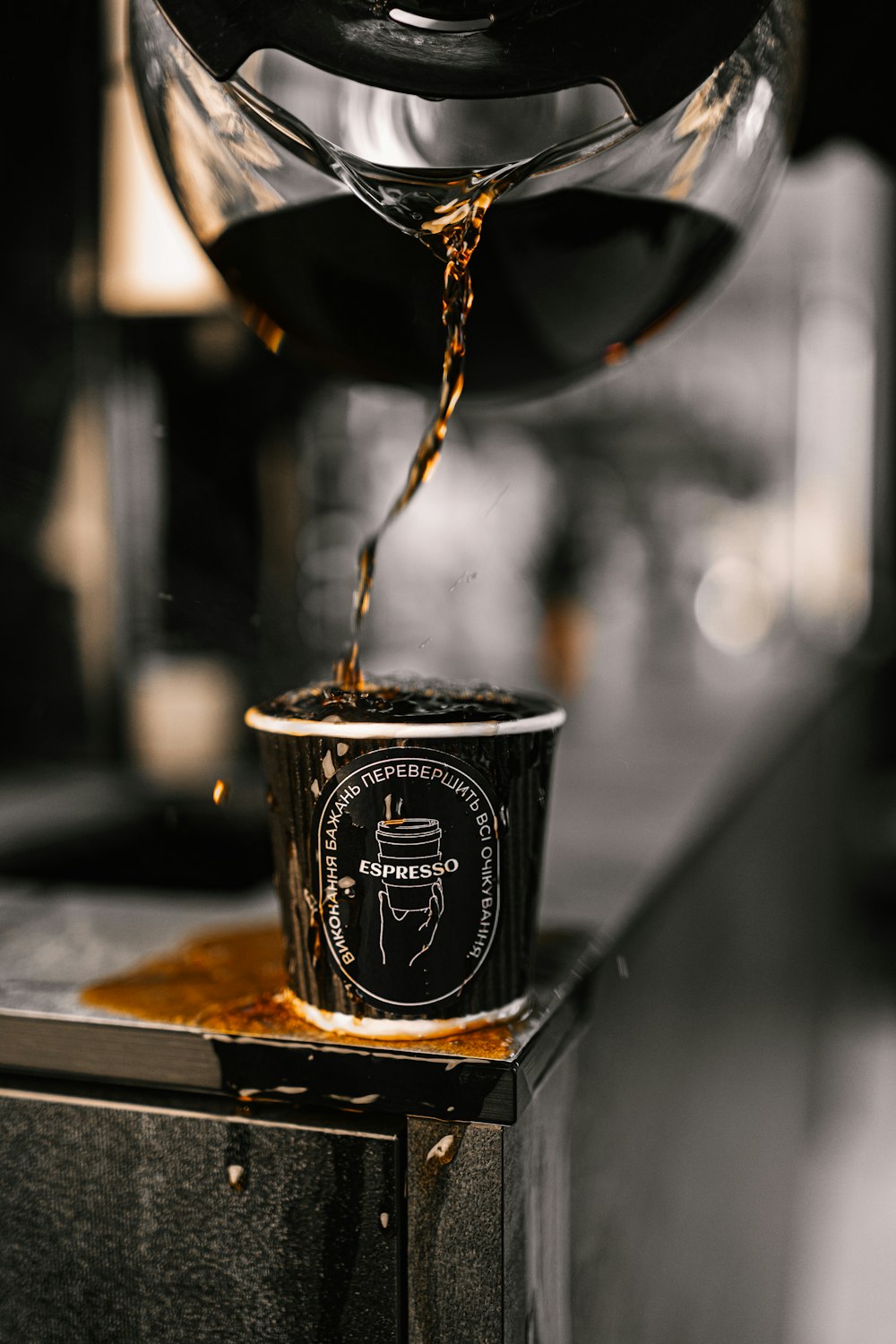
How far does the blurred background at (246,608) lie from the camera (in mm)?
1245

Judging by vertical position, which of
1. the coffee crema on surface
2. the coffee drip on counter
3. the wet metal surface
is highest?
the coffee drip on counter

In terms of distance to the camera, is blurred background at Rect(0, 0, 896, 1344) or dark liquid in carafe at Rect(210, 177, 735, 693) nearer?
dark liquid in carafe at Rect(210, 177, 735, 693)

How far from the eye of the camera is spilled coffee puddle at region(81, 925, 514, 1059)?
25.0 inches

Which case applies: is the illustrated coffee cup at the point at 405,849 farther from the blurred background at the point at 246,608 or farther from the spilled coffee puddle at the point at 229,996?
the blurred background at the point at 246,608

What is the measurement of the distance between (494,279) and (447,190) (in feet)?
0.39

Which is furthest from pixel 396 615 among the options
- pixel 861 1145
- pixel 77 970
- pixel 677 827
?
pixel 77 970

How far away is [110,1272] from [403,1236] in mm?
177

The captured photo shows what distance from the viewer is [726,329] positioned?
494 cm

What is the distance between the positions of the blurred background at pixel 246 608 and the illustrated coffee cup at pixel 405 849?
0.15 meters

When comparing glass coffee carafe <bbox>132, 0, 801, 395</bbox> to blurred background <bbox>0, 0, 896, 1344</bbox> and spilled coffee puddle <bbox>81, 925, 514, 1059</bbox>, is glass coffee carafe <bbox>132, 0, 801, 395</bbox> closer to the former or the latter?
blurred background <bbox>0, 0, 896, 1344</bbox>

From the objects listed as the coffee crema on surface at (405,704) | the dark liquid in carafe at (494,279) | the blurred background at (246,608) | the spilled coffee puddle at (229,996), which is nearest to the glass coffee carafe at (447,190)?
the dark liquid in carafe at (494,279)

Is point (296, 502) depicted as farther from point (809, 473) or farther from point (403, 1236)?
point (809, 473)

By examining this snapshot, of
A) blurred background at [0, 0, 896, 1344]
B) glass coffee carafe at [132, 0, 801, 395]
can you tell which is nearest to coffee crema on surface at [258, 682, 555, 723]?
blurred background at [0, 0, 896, 1344]

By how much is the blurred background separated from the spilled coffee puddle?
12 cm
